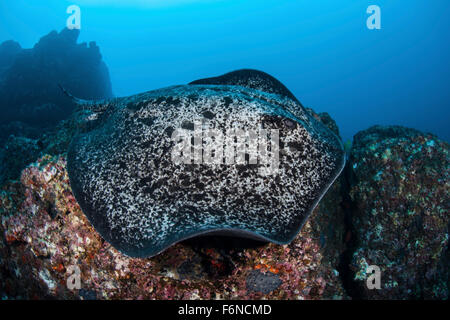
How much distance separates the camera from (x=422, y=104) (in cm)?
7606

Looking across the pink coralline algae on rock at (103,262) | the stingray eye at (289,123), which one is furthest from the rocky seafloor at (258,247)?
the stingray eye at (289,123)

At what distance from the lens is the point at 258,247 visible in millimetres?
2744

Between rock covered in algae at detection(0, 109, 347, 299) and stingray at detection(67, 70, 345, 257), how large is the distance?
0.73 m

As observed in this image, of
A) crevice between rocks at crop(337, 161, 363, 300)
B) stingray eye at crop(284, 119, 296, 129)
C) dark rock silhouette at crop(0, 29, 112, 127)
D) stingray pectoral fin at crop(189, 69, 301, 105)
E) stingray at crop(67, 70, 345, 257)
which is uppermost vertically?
dark rock silhouette at crop(0, 29, 112, 127)

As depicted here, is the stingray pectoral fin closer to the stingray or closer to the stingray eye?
the stingray

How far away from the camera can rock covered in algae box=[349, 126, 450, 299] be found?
3.41 m

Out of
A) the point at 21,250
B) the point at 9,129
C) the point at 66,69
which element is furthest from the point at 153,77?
the point at 21,250

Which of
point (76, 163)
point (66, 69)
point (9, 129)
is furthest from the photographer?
point (66, 69)

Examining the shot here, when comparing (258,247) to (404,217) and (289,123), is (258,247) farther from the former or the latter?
(404,217)

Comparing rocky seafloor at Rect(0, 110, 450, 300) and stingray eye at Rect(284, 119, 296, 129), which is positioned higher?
stingray eye at Rect(284, 119, 296, 129)

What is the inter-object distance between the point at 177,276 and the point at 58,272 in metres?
1.50

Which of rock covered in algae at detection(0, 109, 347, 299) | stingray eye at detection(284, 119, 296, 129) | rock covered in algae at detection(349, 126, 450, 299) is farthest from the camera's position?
rock covered in algae at detection(349, 126, 450, 299)

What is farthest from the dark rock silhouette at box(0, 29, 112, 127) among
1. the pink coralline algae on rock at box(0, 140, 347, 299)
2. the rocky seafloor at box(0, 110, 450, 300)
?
the pink coralline algae on rock at box(0, 140, 347, 299)

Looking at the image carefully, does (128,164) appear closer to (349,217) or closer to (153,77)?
(349,217)
